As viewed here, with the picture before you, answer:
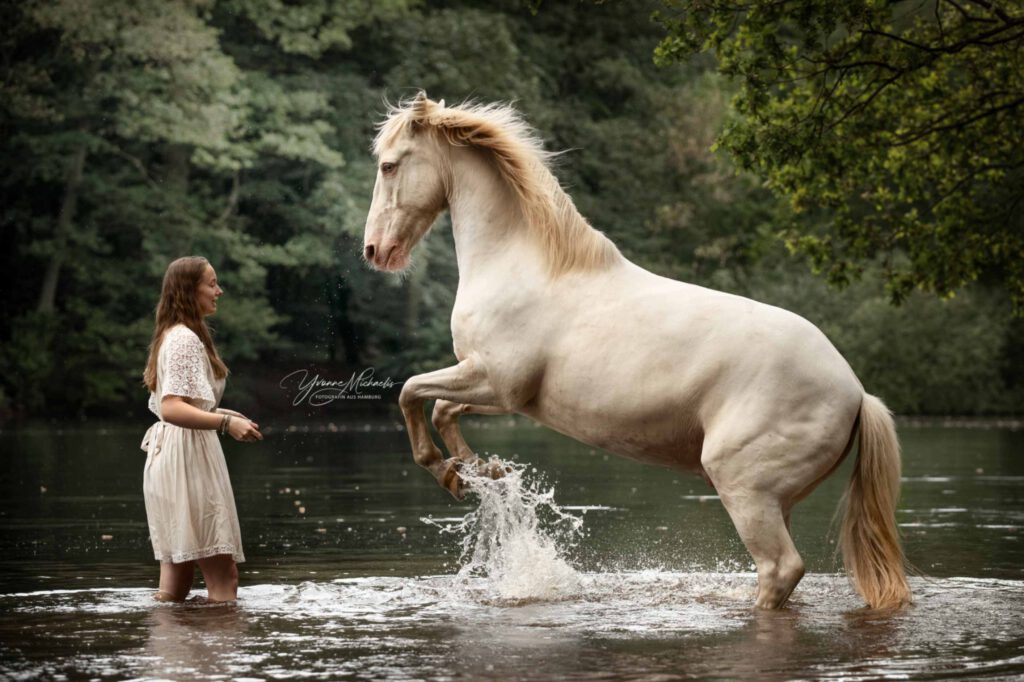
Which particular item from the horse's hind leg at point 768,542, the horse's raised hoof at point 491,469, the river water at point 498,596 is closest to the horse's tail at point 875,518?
the river water at point 498,596

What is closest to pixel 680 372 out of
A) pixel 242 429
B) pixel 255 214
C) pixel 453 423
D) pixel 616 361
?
pixel 616 361

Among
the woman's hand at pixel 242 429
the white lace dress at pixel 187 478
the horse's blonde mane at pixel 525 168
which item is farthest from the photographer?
the horse's blonde mane at pixel 525 168

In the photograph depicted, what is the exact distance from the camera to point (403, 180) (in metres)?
8.80

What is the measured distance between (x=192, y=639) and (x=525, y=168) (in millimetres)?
3285

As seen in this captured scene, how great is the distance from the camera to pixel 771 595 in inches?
305

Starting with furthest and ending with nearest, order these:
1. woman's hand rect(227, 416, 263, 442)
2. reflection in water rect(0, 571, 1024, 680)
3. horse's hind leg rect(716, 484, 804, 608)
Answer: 1. woman's hand rect(227, 416, 263, 442)
2. horse's hind leg rect(716, 484, 804, 608)
3. reflection in water rect(0, 571, 1024, 680)

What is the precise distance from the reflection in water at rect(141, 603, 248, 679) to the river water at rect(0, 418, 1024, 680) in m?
0.02

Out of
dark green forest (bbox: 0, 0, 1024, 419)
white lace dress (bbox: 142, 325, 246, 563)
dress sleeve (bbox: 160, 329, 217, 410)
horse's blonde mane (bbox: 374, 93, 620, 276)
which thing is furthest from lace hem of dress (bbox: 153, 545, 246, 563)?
dark green forest (bbox: 0, 0, 1024, 419)

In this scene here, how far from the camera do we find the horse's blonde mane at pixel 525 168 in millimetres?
8312

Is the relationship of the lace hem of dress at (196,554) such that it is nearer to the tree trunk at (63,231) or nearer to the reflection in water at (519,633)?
the reflection in water at (519,633)

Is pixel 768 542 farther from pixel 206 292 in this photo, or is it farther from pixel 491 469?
pixel 206 292

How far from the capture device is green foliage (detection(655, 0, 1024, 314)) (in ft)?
46.1

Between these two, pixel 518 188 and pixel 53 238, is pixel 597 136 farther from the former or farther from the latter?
pixel 518 188

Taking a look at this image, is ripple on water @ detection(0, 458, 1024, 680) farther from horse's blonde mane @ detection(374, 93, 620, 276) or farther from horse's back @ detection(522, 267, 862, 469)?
horse's blonde mane @ detection(374, 93, 620, 276)
